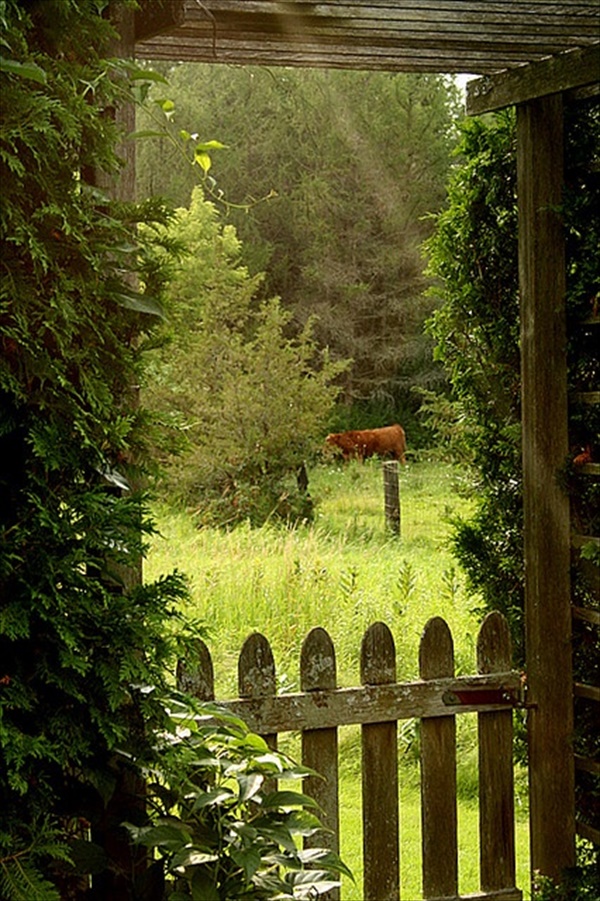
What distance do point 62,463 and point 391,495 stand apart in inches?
322

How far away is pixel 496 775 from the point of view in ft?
11.5

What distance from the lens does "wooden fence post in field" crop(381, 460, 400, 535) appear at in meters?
9.86

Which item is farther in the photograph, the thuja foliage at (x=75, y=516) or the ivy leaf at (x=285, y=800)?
the ivy leaf at (x=285, y=800)

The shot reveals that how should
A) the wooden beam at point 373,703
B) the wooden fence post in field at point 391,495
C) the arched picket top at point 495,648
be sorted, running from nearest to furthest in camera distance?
the wooden beam at point 373,703, the arched picket top at point 495,648, the wooden fence post in field at point 391,495

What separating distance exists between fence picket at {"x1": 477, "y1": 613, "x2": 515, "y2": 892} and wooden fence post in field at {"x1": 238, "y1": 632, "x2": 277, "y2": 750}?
2.29ft

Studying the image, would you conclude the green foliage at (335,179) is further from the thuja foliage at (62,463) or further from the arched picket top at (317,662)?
the thuja foliage at (62,463)

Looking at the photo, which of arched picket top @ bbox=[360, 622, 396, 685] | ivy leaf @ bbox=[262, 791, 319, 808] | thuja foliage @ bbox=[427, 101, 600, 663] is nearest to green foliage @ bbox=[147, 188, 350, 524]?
thuja foliage @ bbox=[427, 101, 600, 663]

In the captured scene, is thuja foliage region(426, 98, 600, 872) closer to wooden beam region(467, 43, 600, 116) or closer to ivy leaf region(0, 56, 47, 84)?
wooden beam region(467, 43, 600, 116)

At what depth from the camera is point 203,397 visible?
35.1ft

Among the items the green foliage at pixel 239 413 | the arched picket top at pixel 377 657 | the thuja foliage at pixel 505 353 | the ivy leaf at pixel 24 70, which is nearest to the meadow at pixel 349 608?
the thuja foliage at pixel 505 353

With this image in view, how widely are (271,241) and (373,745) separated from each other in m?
13.9

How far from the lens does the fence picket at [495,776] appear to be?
3479 millimetres

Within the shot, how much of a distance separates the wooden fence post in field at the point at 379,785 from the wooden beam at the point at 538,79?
5.24 ft

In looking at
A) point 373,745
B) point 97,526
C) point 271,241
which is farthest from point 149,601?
point 271,241
